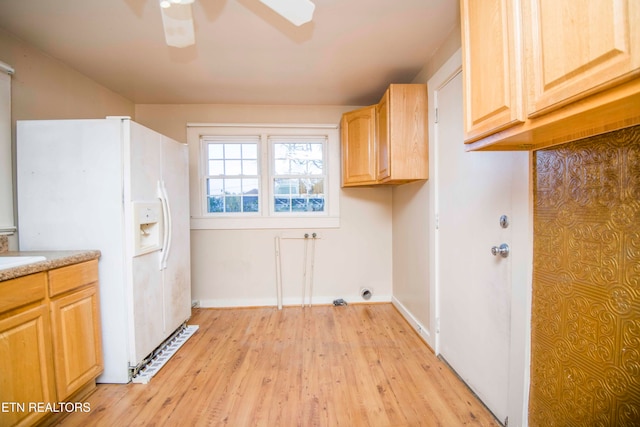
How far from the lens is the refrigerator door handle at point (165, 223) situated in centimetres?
219

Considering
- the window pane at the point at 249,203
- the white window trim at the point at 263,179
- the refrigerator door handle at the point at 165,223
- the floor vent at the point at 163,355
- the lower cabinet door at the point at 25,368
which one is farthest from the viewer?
the window pane at the point at 249,203

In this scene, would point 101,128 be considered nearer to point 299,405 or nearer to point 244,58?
point 244,58

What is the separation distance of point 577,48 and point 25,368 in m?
2.45

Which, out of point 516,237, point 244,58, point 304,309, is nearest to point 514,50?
point 516,237

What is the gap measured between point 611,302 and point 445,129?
1.39 metres

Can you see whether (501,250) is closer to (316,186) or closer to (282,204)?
(316,186)

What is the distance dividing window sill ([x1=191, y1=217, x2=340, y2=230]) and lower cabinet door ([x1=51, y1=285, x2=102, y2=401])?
1.52 m

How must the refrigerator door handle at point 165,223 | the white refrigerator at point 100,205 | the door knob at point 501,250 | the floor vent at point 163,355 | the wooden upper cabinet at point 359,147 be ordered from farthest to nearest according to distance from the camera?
the wooden upper cabinet at point 359,147 < the refrigerator door handle at point 165,223 < the floor vent at point 163,355 < the white refrigerator at point 100,205 < the door knob at point 501,250

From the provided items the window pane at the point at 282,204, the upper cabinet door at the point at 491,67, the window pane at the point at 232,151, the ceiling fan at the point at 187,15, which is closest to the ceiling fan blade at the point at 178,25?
the ceiling fan at the point at 187,15

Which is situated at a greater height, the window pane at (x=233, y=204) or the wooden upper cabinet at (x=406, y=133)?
the wooden upper cabinet at (x=406, y=133)

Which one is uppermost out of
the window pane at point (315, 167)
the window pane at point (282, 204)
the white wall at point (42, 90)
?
the white wall at point (42, 90)

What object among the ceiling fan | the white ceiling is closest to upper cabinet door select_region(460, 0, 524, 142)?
the white ceiling

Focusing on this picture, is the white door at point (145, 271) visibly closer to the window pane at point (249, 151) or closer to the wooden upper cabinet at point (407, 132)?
the window pane at point (249, 151)

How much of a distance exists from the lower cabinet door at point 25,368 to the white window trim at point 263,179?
1.89m
